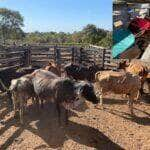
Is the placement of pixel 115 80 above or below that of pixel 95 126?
above

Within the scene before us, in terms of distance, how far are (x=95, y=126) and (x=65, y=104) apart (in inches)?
38.4

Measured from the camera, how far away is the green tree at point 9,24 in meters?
67.7

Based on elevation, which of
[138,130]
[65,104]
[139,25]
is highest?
[139,25]

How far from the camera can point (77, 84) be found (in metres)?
9.03

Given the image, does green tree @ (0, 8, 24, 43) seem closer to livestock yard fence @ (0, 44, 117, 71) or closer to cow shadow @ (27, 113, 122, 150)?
livestock yard fence @ (0, 44, 117, 71)

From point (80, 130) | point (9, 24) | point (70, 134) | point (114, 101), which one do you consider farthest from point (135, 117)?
point (9, 24)

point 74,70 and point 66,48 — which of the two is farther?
point 66,48

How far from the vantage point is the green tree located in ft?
222

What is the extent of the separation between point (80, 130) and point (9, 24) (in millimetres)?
62465

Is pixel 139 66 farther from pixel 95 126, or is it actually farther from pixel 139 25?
pixel 139 25

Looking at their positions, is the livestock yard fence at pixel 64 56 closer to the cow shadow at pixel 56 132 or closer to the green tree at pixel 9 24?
the cow shadow at pixel 56 132

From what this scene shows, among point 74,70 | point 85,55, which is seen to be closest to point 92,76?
point 74,70

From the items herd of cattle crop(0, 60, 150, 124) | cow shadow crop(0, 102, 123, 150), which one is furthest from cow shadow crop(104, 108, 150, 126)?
cow shadow crop(0, 102, 123, 150)

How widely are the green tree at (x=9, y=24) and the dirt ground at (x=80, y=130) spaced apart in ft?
194
